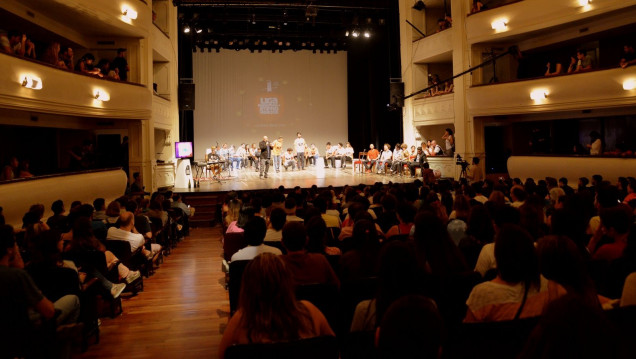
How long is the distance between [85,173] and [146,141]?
2876mm

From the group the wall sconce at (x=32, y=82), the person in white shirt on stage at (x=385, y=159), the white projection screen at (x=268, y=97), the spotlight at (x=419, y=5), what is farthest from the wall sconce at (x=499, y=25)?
the wall sconce at (x=32, y=82)

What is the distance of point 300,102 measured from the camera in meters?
21.1

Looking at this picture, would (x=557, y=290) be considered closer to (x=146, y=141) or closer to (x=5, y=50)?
(x=5, y=50)

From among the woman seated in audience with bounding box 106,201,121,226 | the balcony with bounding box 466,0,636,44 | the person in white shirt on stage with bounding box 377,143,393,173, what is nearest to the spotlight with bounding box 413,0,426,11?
the balcony with bounding box 466,0,636,44

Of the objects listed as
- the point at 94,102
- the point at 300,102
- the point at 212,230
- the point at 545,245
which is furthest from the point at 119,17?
the point at 545,245

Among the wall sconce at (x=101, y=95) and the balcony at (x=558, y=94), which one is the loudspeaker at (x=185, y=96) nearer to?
the wall sconce at (x=101, y=95)

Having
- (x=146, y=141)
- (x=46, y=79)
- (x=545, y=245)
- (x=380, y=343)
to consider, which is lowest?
(x=380, y=343)

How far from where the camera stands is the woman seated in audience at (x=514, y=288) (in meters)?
2.27

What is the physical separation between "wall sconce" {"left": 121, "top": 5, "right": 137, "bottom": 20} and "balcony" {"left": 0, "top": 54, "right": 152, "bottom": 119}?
1694 mm

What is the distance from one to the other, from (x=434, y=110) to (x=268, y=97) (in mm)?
7743

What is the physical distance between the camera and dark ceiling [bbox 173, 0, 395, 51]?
15609 millimetres

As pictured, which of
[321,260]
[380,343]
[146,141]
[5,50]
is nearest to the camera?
[380,343]

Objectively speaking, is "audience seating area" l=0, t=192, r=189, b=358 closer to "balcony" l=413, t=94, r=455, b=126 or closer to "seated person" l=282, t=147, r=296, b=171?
"seated person" l=282, t=147, r=296, b=171

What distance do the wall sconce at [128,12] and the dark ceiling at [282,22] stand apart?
2754 mm
